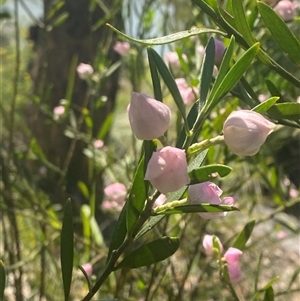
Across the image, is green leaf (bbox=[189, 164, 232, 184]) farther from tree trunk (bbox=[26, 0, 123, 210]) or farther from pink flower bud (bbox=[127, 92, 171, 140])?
tree trunk (bbox=[26, 0, 123, 210])

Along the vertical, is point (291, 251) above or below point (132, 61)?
below

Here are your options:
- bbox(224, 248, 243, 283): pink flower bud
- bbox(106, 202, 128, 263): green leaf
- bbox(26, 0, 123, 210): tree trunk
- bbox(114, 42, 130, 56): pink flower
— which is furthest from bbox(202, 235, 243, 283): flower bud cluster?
bbox(26, 0, 123, 210): tree trunk

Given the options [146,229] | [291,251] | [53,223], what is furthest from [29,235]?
[291,251]

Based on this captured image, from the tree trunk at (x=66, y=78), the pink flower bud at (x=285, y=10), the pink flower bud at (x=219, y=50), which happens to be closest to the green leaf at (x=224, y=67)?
the pink flower bud at (x=219, y=50)

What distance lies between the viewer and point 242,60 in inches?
10.6

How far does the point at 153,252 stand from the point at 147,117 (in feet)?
0.27

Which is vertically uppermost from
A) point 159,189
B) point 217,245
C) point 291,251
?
point 159,189

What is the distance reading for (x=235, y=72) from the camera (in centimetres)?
27

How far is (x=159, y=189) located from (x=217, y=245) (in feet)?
0.63

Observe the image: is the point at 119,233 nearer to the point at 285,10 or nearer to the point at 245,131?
the point at 245,131

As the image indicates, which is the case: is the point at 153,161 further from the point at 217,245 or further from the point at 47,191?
the point at 47,191

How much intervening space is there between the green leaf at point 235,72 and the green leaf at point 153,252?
0.27 ft

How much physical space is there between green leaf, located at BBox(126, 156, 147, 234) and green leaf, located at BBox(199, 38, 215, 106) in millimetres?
52

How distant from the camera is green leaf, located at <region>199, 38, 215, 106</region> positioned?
0.31 metres
